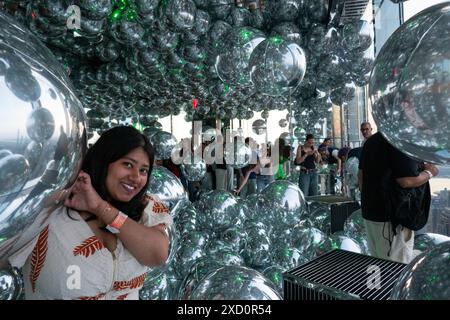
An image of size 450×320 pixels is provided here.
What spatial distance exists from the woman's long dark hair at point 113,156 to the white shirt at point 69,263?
121 millimetres

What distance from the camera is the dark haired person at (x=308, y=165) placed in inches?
205

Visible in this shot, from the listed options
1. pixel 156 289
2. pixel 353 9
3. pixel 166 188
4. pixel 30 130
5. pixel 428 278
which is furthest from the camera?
pixel 353 9

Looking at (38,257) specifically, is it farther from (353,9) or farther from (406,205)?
(353,9)

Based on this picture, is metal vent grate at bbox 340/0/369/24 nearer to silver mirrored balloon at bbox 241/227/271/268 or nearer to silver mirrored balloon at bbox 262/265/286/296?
silver mirrored balloon at bbox 241/227/271/268

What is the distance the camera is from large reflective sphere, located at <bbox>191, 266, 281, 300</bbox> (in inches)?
33.0

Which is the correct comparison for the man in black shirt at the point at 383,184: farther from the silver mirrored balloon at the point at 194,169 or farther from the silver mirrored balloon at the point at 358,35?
the silver mirrored balloon at the point at 194,169

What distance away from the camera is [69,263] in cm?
92

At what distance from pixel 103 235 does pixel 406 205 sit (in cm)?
170

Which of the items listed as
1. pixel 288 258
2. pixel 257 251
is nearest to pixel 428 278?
pixel 288 258

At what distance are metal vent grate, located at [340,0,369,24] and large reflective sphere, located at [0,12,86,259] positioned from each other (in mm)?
3291

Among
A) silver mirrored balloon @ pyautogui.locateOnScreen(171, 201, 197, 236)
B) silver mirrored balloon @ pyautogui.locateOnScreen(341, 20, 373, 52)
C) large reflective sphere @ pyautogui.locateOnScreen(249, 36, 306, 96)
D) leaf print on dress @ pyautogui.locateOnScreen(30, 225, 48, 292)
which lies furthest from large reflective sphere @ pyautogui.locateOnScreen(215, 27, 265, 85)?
leaf print on dress @ pyautogui.locateOnScreen(30, 225, 48, 292)

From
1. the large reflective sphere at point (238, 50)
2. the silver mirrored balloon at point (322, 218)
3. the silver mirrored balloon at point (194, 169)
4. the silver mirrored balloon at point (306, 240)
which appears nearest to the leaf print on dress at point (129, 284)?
the silver mirrored balloon at point (306, 240)

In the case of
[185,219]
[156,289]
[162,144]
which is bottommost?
[156,289]
